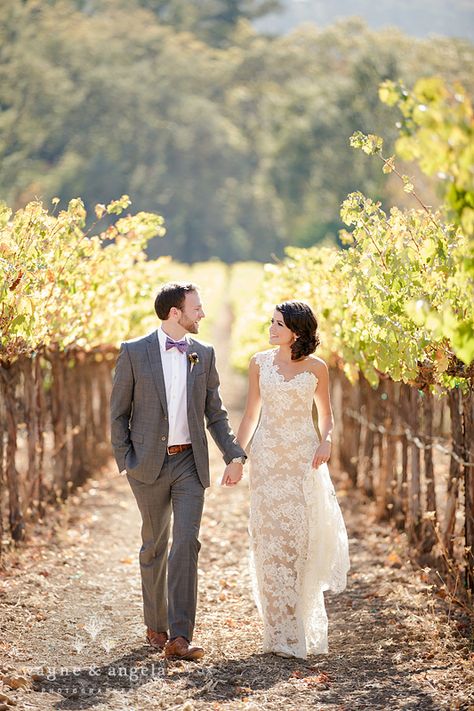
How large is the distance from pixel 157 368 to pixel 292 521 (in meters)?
1.22

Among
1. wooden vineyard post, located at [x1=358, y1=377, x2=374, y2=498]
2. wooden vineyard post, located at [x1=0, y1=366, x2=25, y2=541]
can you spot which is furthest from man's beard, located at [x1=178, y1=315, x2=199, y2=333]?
wooden vineyard post, located at [x1=358, y1=377, x2=374, y2=498]

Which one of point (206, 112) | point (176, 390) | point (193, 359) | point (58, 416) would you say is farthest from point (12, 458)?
point (206, 112)

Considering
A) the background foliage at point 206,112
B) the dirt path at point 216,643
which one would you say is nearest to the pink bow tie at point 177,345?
the dirt path at point 216,643

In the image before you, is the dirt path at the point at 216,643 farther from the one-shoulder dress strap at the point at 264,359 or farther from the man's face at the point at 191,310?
the man's face at the point at 191,310

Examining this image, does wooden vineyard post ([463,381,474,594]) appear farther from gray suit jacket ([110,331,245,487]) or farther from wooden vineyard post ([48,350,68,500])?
wooden vineyard post ([48,350,68,500])

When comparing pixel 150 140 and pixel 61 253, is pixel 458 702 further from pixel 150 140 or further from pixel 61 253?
pixel 150 140

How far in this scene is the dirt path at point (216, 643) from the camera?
5.20m

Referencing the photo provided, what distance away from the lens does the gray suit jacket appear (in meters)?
5.83

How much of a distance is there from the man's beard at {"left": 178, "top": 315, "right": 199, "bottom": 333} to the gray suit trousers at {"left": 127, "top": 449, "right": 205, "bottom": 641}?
0.71 m

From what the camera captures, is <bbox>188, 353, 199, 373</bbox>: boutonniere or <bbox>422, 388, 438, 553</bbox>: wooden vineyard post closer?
<bbox>188, 353, 199, 373</bbox>: boutonniere

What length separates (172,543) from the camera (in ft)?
19.2

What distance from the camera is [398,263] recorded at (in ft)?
20.5

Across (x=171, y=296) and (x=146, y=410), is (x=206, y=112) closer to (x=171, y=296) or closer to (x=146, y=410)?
(x=171, y=296)

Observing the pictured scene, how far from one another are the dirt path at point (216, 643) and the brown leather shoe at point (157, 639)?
0.06m
